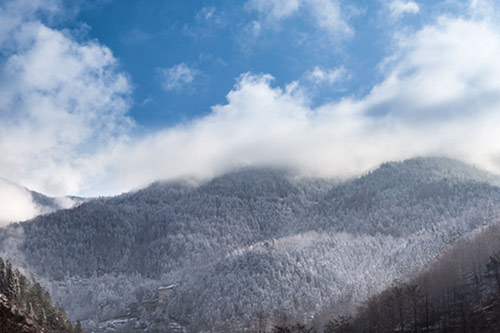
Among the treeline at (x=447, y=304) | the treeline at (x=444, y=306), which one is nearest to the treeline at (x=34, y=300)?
the treeline at (x=444, y=306)

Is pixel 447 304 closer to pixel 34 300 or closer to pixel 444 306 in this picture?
pixel 444 306

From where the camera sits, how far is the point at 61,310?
142 meters

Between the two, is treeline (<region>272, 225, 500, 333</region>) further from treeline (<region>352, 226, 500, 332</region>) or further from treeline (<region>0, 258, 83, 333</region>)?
treeline (<region>0, 258, 83, 333</region>)

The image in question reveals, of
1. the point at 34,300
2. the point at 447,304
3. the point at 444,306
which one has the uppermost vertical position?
the point at 34,300

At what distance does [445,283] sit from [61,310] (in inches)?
5669

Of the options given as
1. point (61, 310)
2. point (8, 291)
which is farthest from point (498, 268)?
point (8, 291)

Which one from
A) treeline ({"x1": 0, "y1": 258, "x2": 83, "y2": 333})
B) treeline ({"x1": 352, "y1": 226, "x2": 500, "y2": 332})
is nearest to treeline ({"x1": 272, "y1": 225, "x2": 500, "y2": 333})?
treeline ({"x1": 352, "y1": 226, "x2": 500, "y2": 332})

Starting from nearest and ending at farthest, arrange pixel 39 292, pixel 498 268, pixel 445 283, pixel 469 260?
pixel 39 292 < pixel 498 268 < pixel 445 283 < pixel 469 260

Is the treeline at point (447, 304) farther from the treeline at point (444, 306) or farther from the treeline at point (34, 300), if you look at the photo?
the treeline at point (34, 300)

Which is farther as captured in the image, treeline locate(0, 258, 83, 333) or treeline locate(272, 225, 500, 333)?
treeline locate(272, 225, 500, 333)

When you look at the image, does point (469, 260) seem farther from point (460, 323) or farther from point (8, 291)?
point (8, 291)

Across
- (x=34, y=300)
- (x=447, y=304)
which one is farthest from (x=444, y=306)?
(x=34, y=300)

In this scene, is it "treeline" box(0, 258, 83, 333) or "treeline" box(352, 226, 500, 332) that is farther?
"treeline" box(352, 226, 500, 332)

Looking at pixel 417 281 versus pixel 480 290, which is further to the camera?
pixel 417 281
